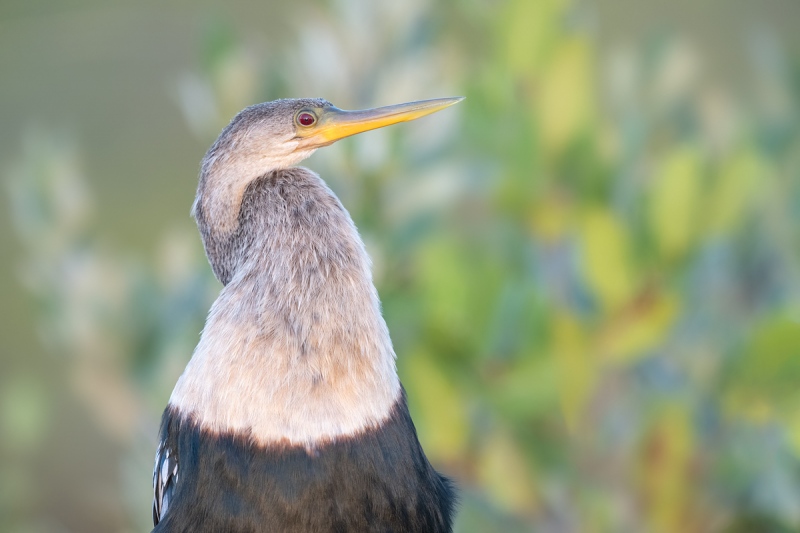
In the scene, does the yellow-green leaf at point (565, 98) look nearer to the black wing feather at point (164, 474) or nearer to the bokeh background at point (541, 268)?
the bokeh background at point (541, 268)

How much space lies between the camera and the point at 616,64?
64.9 inches

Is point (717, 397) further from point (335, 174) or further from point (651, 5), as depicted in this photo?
point (651, 5)

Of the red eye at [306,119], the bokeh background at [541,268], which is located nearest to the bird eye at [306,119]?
the red eye at [306,119]

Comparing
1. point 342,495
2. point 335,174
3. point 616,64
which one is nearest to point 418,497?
point 342,495

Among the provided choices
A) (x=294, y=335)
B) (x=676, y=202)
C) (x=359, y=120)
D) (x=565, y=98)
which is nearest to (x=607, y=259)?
(x=676, y=202)

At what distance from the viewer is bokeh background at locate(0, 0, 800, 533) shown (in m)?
1.37

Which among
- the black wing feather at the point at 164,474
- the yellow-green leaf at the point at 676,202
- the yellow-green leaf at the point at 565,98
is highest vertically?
the yellow-green leaf at the point at 565,98

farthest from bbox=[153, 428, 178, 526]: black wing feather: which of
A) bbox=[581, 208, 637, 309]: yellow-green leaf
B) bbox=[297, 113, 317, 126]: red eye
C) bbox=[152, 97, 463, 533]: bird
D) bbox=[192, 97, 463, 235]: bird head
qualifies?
bbox=[581, 208, 637, 309]: yellow-green leaf

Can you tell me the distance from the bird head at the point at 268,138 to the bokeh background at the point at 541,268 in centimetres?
42

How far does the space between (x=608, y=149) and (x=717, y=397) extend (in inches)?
15.6

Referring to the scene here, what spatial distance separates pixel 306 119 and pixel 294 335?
0.22 m

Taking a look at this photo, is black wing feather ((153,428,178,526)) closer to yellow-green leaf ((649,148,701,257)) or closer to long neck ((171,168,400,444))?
long neck ((171,168,400,444))

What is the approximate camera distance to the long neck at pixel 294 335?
84 centimetres

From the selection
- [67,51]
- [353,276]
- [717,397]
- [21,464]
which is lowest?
[21,464]
